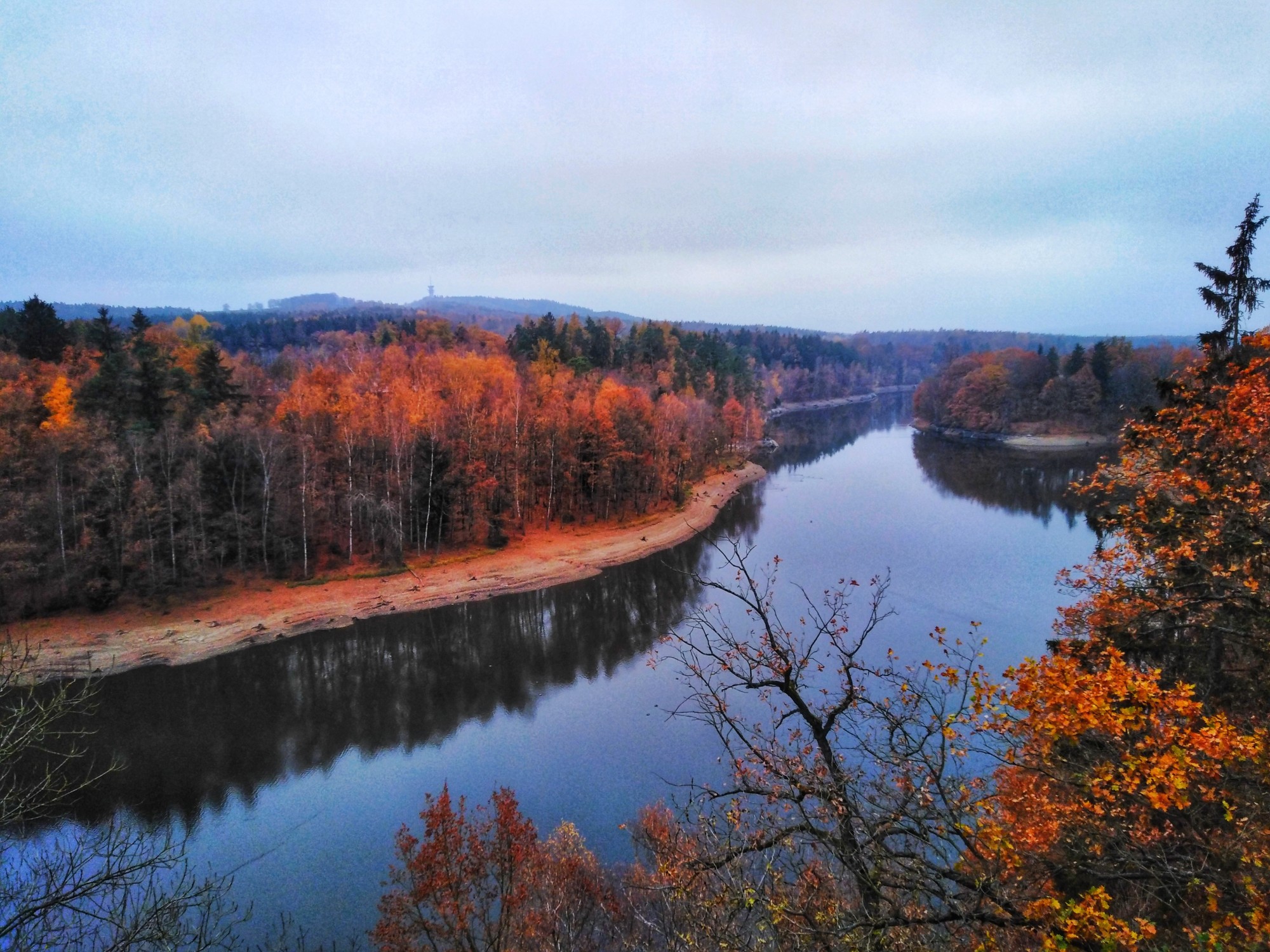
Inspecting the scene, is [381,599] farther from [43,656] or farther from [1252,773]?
[1252,773]

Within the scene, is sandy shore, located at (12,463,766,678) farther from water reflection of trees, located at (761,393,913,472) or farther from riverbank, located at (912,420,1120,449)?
riverbank, located at (912,420,1120,449)

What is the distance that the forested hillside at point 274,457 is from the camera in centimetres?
2422

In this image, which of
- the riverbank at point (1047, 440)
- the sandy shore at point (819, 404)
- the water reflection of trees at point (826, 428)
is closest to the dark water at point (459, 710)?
the water reflection of trees at point (826, 428)

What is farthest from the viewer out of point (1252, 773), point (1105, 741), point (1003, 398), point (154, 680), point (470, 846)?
point (1003, 398)

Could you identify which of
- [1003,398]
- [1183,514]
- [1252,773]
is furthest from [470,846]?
[1003,398]

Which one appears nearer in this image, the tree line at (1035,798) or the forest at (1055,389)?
the tree line at (1035,798)

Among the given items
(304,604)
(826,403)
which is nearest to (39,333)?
(304,604)

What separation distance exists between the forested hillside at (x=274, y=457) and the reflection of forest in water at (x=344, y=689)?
5839 millimetres

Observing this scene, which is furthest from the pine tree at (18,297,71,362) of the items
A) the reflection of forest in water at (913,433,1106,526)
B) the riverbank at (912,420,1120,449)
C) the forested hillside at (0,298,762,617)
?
the riverbank at (912,420,1120,449)

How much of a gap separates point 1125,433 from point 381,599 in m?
25.6

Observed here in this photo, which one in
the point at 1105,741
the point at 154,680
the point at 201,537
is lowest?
the point at 154,680

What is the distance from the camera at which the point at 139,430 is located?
26359mm

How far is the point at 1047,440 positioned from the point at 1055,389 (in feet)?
19.1

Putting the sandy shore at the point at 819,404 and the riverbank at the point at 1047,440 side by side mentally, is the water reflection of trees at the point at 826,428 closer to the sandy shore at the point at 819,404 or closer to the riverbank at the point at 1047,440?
the sandy shore at the point at 819,404
